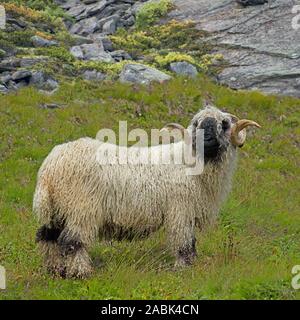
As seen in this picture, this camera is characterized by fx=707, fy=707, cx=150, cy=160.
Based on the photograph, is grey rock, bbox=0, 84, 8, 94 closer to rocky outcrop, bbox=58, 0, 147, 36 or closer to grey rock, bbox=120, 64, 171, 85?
grey rock, bbox=120, 64, 171, 85

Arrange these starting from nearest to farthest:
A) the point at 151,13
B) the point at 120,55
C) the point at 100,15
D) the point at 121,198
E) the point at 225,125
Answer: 1. the point at 121,198
2. the point at 225,125
3. the point at 120,55
4. the point at 151,13
5. the point at 100,15

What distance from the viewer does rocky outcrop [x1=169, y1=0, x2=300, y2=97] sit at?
23625 millimetres

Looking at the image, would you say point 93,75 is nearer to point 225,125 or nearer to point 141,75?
point 141,75

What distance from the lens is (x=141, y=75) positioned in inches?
838

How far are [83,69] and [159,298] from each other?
1590cm

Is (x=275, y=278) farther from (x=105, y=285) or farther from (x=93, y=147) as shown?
(x=93, y=147)

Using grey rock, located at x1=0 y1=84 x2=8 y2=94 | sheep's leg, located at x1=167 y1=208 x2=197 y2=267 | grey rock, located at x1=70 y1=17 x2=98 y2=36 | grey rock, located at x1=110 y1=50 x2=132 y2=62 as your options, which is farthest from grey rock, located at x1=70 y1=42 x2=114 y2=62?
sheep's leg, located at x1=167 y1=208 x2=197 y2=267

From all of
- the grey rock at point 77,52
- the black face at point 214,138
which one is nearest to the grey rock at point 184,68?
the grey rock at point 77,52

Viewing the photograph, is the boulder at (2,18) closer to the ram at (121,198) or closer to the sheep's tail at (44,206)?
the ram at (121,198)

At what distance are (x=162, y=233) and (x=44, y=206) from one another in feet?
5.69

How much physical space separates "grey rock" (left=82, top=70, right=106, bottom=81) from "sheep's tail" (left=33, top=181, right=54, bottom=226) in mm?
12730

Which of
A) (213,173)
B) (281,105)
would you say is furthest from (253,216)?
(281,105)

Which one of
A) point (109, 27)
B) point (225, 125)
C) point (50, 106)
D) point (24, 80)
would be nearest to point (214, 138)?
point (225, 125)

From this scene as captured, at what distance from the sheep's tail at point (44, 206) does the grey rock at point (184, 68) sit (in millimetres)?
14035
